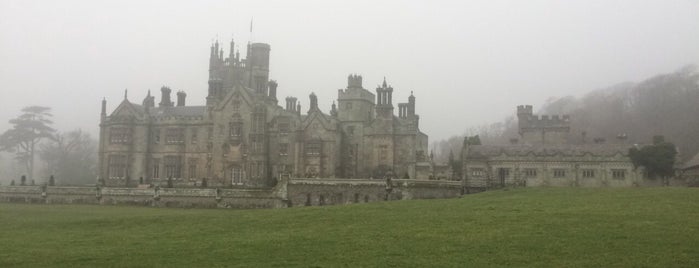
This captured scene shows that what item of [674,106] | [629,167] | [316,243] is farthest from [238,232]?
[674,106]

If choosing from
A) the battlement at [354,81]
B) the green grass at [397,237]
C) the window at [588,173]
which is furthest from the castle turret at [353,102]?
the green grass at [397,237]

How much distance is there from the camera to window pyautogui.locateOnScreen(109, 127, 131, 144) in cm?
6425

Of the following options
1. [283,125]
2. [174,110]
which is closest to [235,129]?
[283,125]

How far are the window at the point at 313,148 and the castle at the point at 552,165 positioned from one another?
42.5ft

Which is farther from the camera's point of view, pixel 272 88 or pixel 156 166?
pixel 156 166

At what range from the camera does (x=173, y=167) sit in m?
64.1

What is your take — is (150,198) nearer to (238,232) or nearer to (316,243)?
(238,232)

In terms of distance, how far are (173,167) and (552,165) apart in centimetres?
3539

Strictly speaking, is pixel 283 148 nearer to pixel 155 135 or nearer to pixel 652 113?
pixel 155 135

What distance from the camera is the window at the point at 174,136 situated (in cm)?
6406

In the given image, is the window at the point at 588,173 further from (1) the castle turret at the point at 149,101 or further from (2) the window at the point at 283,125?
(1) the castle turret at the point at 149,101

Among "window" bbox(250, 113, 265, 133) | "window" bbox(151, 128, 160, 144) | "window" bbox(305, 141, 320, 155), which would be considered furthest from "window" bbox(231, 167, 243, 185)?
"window" bbox(151, 128, 160, 144)

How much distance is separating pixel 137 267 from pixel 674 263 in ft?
45.8

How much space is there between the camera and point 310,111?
196 ft
